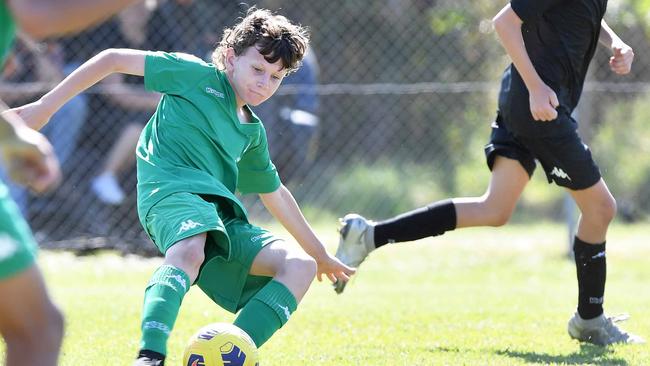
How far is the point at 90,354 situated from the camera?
4.52 metres

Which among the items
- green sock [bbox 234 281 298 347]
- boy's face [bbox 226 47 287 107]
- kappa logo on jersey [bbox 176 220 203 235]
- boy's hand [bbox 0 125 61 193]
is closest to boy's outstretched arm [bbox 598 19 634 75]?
boy's face [bbox 226 47 287 107]

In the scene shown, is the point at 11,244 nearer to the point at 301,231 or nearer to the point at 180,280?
the point at 180,280

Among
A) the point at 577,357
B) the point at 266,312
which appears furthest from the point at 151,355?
the point at 577,357

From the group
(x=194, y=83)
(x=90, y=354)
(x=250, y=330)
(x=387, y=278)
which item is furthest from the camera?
(x=387, y=278)

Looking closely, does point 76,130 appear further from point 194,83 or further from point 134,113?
point 194,83

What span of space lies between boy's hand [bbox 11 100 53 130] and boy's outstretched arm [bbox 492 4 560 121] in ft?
6.51

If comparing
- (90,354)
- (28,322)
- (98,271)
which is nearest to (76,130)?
(98,271)

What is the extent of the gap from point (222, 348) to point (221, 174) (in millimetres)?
780

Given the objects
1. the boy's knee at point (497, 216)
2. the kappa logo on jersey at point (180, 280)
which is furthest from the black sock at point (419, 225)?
the kappa logo on jersey at point (180, 280)

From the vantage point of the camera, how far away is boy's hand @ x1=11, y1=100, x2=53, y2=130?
3750 mm

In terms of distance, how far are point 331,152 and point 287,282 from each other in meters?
6.99

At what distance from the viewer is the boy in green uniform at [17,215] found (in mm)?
2326

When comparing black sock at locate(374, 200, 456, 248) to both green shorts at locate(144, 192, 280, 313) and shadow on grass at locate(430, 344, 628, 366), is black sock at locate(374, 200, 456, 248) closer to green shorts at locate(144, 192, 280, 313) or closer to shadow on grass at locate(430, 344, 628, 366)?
shadow on grass at locate(430, 344, 628, 366)

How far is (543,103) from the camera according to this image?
15.0 ft
